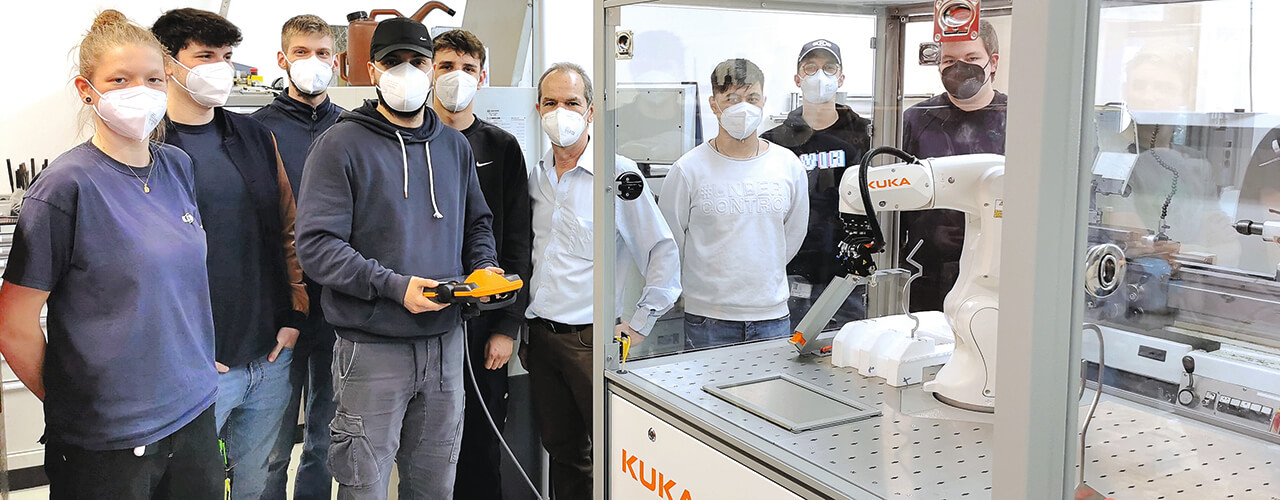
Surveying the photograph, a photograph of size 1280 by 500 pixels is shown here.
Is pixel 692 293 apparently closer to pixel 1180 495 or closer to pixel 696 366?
pixel 696 366

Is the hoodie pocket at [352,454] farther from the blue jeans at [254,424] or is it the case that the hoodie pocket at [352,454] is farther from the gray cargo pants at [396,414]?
the blue jeans at [254,424]

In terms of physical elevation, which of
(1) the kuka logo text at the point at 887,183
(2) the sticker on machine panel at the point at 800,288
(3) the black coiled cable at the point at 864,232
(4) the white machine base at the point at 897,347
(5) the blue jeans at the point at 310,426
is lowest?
(5) the blue jeans at the point at 310,426

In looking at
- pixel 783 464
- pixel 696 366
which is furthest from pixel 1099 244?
pixel 696 366

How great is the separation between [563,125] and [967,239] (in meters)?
1.29

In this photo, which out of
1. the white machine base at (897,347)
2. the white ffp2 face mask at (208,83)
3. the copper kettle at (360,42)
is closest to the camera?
the white machine base at (897,347)

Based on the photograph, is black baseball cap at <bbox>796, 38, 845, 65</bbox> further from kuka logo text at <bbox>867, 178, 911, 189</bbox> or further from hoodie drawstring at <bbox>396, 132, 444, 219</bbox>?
hoodie drawstring at <bbox>396, 132, 444, 219</bbox>

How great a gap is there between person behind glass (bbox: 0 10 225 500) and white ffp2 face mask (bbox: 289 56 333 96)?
658 millimetres

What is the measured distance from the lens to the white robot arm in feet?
4.36

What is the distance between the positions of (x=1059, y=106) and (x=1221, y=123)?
30cm

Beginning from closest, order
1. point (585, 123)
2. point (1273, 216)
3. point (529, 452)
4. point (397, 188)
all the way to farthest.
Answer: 1. point (1273, 216)
2. point (397, 188)
3. point (585, 123)
4. point (529, 452)

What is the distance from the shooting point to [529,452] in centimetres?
301

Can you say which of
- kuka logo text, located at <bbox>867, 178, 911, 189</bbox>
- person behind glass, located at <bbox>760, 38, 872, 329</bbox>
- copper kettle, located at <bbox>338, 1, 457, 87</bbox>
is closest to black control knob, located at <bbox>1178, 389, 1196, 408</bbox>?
kuka logo text, located at <bbox>867, 178, 911, 189</bbox>

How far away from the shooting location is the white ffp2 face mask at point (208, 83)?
2299 mm

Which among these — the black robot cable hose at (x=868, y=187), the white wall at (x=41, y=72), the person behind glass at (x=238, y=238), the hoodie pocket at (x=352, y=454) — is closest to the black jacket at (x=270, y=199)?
the person behind glass at (x=238, y=238)
